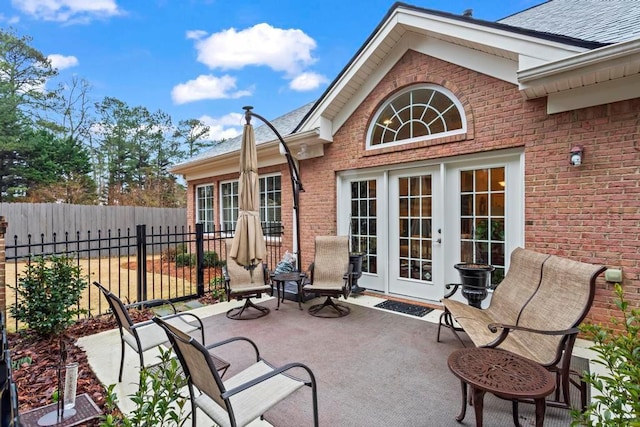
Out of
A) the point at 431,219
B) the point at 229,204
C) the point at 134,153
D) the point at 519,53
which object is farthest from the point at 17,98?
the point at 519,53

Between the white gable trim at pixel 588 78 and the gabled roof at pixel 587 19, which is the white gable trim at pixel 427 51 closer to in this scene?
the white gable trim at pixel 588 78

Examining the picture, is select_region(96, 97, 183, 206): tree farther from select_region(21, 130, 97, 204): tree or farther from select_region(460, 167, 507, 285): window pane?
select_region(460, 167, 507, 285): window pane

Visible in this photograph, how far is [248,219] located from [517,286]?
3.57m

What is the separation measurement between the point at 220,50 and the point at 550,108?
57.8ft

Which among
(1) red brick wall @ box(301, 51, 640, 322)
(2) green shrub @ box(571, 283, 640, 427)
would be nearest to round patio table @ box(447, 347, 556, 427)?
(2) green shrub @ box(571, 283, 640, 427)

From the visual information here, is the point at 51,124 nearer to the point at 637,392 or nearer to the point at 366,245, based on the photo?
the point at 366,245

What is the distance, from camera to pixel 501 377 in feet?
7.36

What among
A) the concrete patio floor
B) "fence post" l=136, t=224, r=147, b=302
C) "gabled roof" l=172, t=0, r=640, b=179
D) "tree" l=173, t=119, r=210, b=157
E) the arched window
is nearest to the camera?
the concrete patio floor

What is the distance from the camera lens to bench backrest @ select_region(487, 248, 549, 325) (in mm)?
3348

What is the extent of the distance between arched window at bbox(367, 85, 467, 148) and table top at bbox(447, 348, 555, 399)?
3566 millimetres

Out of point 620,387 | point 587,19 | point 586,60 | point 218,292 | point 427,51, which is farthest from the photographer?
point 218,292

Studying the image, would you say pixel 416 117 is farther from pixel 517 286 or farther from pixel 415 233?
pixel 517 286

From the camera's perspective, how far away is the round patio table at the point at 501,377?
81.8 inches

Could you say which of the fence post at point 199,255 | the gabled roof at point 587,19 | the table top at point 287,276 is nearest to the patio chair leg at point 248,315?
the table top at point 287,276
